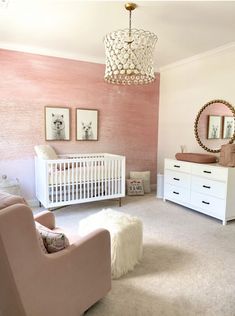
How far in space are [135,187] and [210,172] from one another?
1608 millimetres

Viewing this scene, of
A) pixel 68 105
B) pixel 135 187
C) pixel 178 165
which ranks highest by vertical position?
pixel 68 105

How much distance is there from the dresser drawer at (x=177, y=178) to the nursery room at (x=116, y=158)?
0.02 metres

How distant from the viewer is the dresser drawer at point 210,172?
Result: 3250 mm

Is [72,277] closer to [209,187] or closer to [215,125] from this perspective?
[209,187]

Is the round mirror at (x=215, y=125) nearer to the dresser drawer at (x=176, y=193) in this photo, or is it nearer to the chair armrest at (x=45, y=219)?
the dresser drawer at (x=176, y=193)

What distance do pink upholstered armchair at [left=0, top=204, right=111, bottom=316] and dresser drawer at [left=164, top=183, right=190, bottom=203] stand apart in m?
2.41

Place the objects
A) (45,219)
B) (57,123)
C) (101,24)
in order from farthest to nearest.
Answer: (57,123), (101,24), (45,219)

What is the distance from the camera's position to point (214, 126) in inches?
155

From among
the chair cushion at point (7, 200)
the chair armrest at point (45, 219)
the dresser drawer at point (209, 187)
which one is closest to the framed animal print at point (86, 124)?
the dresser drawer at point (209, 187)

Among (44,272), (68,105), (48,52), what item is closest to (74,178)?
(68,105)

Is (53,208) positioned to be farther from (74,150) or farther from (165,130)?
(165,130)

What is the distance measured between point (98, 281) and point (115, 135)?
3.31 m

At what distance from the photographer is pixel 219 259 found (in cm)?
238

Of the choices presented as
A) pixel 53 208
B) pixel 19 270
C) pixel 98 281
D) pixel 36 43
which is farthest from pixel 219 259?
pixel 36 43
